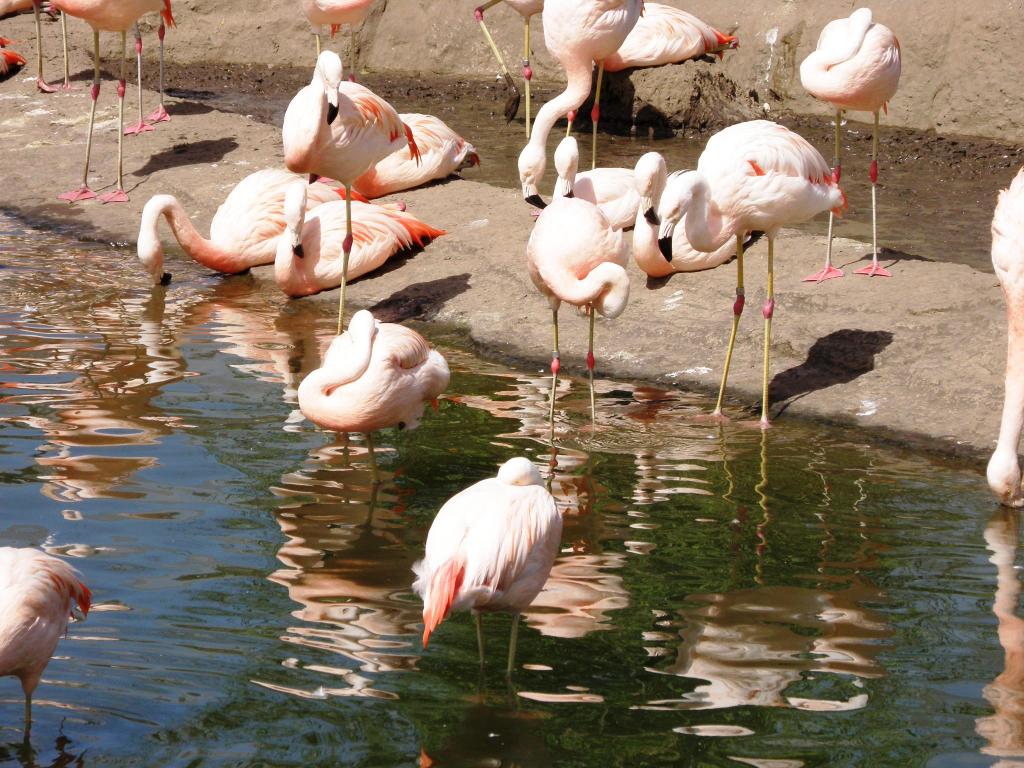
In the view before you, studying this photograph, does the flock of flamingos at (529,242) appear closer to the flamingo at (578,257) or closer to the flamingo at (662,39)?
the flamingo at (578,257)

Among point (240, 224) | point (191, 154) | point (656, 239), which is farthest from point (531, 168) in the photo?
point (191, 154)

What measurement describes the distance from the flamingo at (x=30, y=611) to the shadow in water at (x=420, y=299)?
12.8ft

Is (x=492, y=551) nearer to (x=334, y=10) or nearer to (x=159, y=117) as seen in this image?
(x=334, y=10)

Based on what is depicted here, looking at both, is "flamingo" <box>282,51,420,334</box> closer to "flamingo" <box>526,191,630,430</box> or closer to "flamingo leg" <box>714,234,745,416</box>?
"flamingo" <box>526,191,630,430</box>

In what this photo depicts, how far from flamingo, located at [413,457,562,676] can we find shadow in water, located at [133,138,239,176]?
6.03 metres

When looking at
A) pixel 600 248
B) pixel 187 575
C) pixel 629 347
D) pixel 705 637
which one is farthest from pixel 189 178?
pixel 705 637

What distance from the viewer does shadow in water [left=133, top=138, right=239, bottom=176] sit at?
9.36m

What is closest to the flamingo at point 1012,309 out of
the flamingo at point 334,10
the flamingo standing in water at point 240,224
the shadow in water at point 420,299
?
the shadow in water at point 420,299

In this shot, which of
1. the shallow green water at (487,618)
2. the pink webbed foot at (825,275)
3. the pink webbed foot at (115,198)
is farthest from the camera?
the pink webbed foot at (115,198)

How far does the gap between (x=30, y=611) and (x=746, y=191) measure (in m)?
3.35

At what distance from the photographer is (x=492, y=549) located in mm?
3670

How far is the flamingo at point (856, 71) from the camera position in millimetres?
6754

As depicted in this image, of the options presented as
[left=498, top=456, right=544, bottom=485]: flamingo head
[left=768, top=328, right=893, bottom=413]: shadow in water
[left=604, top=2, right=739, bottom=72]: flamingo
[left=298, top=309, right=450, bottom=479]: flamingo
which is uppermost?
[left=604, top=2, right=739, bottom=72]: flamingo

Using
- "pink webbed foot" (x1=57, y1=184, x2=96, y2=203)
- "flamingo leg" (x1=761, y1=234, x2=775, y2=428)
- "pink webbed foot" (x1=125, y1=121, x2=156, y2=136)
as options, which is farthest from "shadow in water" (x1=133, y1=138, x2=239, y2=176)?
"flamingo leg" (x1=761, y1=234, x2=775, y2=428)
